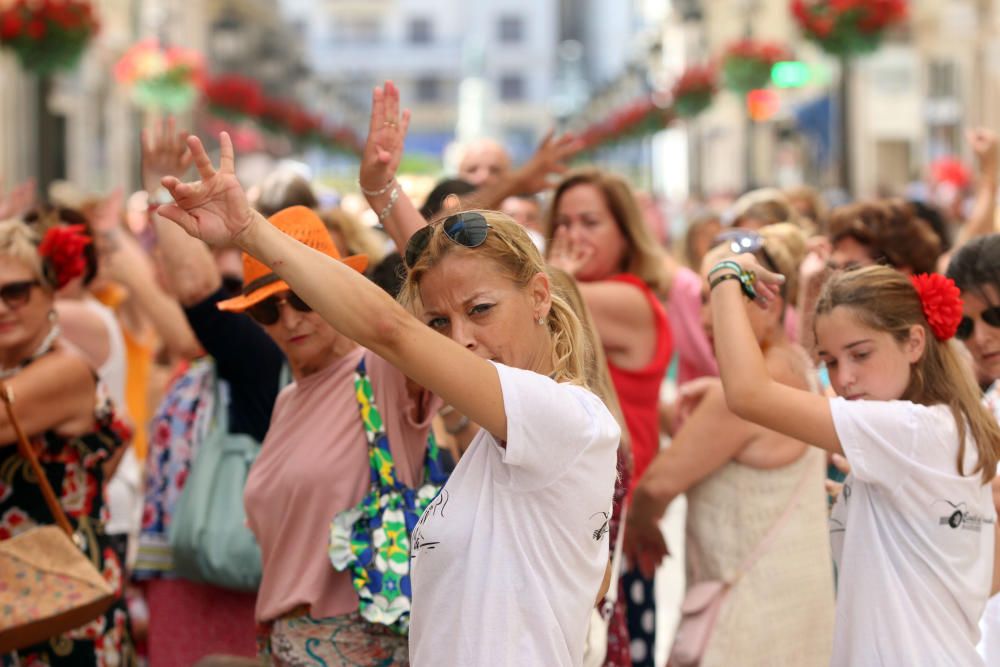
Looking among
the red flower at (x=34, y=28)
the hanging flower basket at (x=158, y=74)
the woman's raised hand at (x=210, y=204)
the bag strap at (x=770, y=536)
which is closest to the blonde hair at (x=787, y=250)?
the bag strap at (x=770, y=536)

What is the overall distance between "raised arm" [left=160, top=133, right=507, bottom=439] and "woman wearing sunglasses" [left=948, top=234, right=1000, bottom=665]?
1.96 meters

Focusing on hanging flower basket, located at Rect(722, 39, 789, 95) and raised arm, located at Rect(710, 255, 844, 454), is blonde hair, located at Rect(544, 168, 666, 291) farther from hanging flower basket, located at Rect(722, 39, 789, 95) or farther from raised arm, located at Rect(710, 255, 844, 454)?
hanging flower basket, located at Rect(722, 39, 789, 95)

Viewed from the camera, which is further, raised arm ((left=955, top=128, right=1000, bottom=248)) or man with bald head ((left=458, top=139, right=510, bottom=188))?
man with bald head ((left=458, top=139, right=510, bottom=188))

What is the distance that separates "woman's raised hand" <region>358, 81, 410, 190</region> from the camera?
12.5ft

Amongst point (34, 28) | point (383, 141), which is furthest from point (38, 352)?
point (34, 28)

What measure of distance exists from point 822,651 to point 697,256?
5079 millimetres

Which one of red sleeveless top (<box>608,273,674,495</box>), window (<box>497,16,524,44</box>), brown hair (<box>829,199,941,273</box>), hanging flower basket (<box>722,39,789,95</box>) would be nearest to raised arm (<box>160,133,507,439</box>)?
red sleeveless top (<box>608,273,674,495</box>)

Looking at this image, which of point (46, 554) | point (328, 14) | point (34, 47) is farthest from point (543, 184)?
point (328, 14)

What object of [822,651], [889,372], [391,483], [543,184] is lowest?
[822,651]

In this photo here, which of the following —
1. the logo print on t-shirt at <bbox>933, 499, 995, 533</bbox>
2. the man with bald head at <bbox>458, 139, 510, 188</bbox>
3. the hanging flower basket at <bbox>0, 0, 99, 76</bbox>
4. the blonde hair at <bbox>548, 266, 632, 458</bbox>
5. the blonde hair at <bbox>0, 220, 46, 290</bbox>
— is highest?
the hanging flower basket at <bbox>0, 0, 99, 76</bbox>

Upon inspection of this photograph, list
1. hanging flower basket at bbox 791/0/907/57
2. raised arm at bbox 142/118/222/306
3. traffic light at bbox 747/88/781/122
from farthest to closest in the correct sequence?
traffic light at bbox 747/88/781/122 → hanging flower basket at bbox 791/0/907/57 → raised arm at bbox 142/118/222/306

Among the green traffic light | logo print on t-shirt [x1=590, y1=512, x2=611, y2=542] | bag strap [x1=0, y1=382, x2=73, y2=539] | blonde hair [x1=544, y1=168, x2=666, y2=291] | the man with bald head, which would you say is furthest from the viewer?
the green traffic light

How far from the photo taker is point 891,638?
3498mm

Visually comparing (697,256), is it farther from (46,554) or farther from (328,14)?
(328,14)
